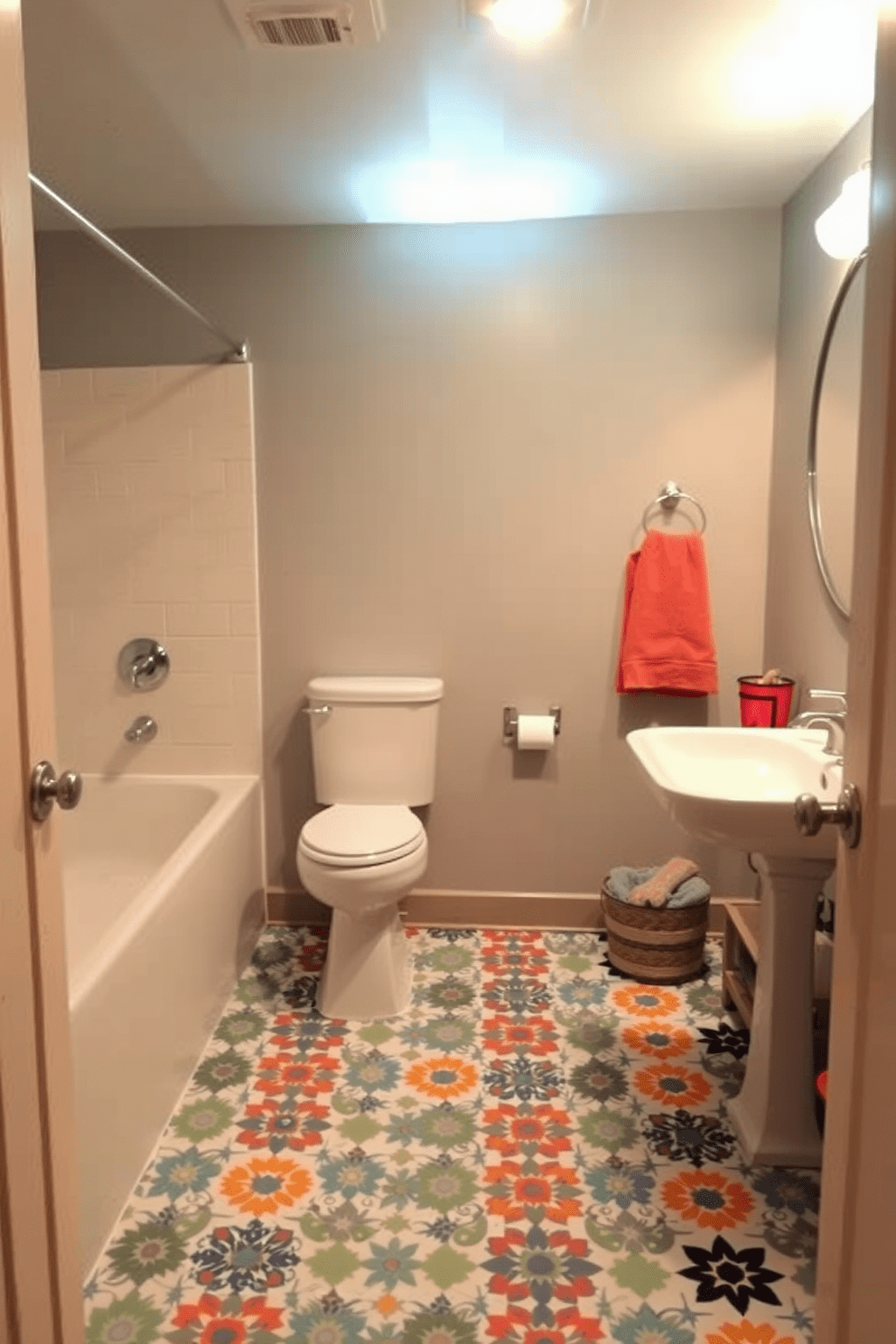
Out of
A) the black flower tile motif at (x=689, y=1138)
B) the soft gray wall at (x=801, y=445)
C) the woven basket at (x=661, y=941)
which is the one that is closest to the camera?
the black flower tile motif at (x=689, y=1138)

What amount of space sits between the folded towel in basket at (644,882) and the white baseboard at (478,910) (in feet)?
0.57

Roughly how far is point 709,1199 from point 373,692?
1.49m

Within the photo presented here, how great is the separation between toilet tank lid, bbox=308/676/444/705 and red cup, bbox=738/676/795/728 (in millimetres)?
868

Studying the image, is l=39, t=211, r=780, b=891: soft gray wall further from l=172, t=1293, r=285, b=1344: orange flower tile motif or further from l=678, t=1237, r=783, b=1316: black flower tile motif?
l=172, t=1293, r=285, b=1344: orange flower tile motif

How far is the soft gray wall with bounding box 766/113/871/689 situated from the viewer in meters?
2.17

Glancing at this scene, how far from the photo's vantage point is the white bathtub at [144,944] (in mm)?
1603

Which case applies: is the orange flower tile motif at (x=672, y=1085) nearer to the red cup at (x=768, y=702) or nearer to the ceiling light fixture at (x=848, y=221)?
the red cup at (x=768, y=702)

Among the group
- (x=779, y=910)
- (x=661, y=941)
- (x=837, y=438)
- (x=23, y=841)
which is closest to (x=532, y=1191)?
(x=779, y=910)

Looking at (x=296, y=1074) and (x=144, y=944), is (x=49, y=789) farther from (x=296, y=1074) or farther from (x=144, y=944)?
(x=296, y=1074)

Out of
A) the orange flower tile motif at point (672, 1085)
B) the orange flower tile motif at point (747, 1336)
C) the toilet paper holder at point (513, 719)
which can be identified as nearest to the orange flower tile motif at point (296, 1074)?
the orange flower tile motif at point (672, 1085)

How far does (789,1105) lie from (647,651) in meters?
1.24

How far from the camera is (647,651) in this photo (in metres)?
2.68

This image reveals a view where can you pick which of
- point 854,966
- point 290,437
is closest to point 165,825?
point 290,437

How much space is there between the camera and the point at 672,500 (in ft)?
8.86
